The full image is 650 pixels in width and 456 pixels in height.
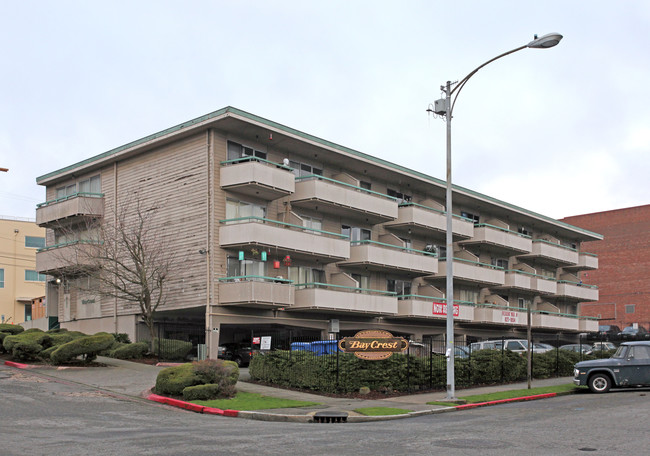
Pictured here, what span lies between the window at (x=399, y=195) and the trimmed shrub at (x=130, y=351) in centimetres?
1921

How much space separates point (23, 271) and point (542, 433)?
62524 millimetres

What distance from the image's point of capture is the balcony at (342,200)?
37.9 meters

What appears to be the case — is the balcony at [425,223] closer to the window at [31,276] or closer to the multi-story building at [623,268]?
the multi-story building at [623,268]

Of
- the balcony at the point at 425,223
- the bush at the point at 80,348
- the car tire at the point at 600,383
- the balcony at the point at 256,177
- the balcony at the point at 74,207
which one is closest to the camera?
the car tire at the point at 600,383

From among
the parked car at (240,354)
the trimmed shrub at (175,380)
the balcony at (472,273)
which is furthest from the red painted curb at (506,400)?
the balcony at (472,273)

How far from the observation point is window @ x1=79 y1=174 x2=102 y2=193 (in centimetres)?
4162

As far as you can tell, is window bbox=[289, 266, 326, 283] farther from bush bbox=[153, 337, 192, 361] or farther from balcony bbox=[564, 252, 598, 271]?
balcony bbox=[564, 252, 598, 271]

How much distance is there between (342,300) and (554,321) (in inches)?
998

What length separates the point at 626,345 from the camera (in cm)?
2523

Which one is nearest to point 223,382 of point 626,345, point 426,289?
point 626,345

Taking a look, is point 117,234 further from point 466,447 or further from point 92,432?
point 466,447

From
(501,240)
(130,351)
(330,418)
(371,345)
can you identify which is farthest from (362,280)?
(330,418)

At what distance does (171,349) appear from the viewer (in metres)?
32.8

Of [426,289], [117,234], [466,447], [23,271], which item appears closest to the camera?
[466,447]
